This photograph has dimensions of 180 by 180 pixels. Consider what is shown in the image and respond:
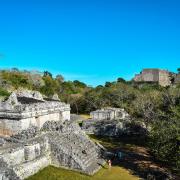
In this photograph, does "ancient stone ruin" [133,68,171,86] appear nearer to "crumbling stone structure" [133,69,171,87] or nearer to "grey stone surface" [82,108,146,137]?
"crumbling stone structure" [133,69,171,87]

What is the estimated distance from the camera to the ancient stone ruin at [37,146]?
1908 cm

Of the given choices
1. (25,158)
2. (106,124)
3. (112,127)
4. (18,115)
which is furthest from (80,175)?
(106,124)

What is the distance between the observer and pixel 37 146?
21.0 m

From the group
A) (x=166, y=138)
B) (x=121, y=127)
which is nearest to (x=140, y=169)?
(x=166, y=138)

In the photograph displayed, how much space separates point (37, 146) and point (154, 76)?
69.3 meters

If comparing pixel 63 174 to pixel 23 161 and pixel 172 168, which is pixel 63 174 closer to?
pixel 23 161

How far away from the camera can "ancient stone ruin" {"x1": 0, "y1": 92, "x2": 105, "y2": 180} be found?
19078 mm

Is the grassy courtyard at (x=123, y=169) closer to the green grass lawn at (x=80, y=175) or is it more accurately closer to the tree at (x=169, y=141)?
the green grass lawn at (x=80, y=175)

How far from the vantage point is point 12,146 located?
20.2 meters

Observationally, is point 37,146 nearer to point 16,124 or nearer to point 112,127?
point 16,124

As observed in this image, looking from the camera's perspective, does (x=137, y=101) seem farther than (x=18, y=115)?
Yes

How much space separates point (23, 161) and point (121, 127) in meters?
16.4

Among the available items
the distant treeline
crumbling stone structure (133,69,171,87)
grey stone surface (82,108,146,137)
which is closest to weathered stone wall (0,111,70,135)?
grey stone surface (82,108,146,137)

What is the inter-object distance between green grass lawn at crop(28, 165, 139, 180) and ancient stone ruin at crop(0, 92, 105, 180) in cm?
40
